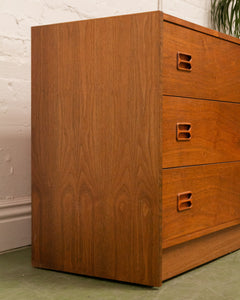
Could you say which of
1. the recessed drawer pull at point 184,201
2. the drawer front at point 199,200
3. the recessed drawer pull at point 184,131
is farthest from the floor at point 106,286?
the recessed drawer pull at point 184,131

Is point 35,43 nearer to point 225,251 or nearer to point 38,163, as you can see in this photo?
point 38,163

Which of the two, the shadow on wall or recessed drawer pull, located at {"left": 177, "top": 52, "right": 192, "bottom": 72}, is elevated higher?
recessed drawer pull, located at {"left": 177, "top": 52, "right": 192, "bottom": 72}

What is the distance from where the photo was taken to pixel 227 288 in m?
1.54

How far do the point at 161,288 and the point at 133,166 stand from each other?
40cm

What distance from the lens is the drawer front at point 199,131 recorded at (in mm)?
1569

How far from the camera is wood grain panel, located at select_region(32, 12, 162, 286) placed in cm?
153

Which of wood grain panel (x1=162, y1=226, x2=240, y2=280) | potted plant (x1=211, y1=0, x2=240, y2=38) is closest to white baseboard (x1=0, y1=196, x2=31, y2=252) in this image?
wood grain panel (x1=162, y1=226, x2=240, y2=280)

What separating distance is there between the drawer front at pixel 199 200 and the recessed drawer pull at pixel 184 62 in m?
0.34

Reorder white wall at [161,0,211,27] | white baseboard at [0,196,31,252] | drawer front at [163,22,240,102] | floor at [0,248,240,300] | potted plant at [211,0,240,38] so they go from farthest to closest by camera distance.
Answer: potted plant at [211,0,240,38] → white wall at [161,0,211,27] → white baseboard at [0,196,31,252] → drawer front at [163,22,240,102] → floor at [0,248,240,300]

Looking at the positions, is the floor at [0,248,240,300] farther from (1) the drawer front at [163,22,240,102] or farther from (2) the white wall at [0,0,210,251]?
(1) the drawer front at [163,22,240,102]

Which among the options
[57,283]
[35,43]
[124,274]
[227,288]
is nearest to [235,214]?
[227,288]

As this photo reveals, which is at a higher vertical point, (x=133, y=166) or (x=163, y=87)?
(x=163, y=87)

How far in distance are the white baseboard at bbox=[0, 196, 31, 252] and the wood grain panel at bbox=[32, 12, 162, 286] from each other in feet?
0.89

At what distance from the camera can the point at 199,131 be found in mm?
1724
